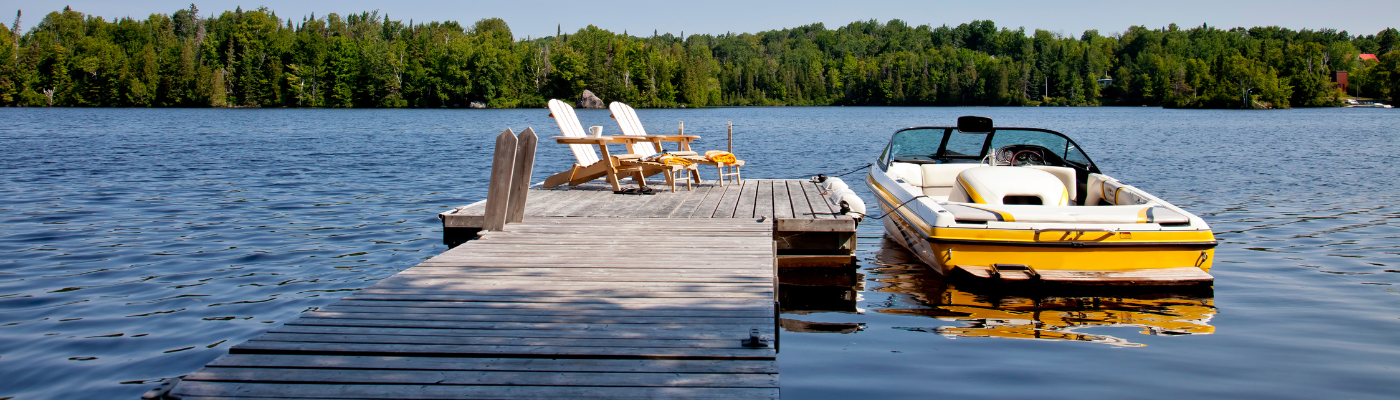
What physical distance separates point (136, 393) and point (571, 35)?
104514 millimetres

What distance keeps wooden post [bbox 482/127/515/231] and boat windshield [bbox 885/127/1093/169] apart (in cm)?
432

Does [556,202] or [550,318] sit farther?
[556,202]

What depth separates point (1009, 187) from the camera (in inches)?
257

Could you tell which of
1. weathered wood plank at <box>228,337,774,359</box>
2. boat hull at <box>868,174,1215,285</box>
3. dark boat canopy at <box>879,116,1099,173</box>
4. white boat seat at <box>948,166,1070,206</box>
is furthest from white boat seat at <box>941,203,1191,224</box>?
weathered wood plank at <box>228,337,774,359</box>

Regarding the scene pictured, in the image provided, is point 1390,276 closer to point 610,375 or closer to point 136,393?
point 610,375

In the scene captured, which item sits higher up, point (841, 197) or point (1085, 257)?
point (841, 197)

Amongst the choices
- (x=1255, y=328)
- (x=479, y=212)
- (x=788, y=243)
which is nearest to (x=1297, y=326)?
(x=1255, y=328)

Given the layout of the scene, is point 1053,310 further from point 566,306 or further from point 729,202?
point 566,306

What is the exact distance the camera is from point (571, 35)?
10581cm

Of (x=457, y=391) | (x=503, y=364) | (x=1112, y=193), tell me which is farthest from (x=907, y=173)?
(x=457, y=391)

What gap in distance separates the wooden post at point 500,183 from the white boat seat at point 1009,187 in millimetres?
3399

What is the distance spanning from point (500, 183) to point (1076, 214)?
4049 mm

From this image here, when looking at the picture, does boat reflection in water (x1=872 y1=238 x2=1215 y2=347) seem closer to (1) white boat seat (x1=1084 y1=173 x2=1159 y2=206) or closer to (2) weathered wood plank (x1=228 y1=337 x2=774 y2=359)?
(1) white boat seat (x1=1084 y1=173 x2=1159 y2=206)

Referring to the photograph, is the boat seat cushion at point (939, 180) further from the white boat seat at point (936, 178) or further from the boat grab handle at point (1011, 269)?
the boat grab handle at point (1011, 269)
